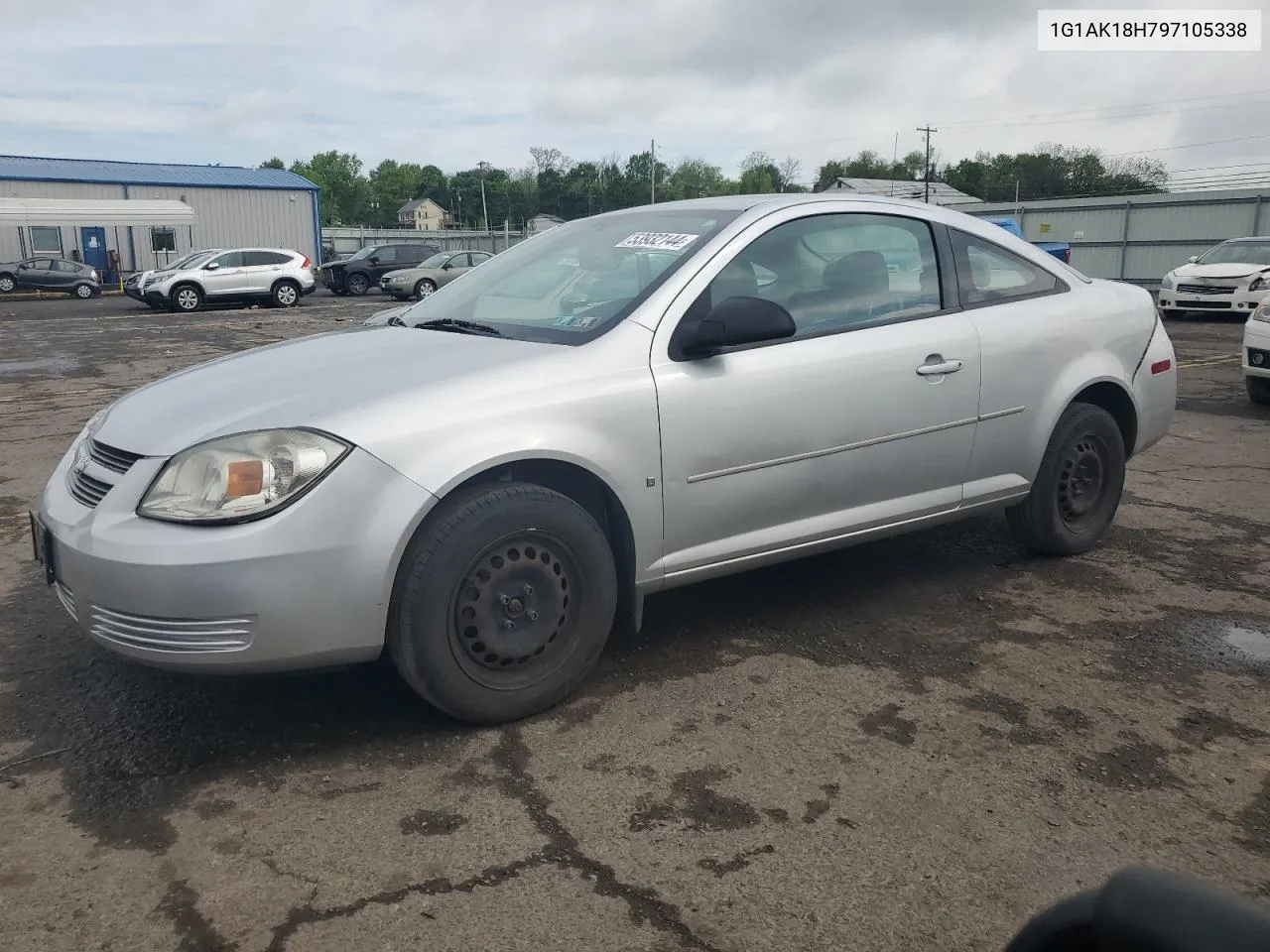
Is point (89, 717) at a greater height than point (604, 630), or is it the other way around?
point (604, 630)

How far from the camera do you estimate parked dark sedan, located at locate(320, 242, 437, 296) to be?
31.3 m

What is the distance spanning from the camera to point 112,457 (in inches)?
122

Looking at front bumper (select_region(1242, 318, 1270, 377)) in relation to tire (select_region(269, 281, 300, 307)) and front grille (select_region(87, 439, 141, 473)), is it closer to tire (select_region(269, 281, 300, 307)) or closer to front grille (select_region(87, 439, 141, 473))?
front grille (select_region(87, 439, 141, 473))

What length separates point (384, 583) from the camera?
2879mm

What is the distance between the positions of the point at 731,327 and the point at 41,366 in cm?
1258

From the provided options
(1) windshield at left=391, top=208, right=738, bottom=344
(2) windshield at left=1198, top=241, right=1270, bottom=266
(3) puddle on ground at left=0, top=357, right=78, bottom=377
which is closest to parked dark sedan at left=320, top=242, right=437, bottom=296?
(3) puddle on ground at left=0, top=357, right=78, bottom=377

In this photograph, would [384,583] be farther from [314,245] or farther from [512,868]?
[314,245]

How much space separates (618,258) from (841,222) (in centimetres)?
85

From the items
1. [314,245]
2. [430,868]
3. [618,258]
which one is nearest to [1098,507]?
[618,258]

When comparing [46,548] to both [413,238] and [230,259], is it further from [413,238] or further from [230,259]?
[413,238]

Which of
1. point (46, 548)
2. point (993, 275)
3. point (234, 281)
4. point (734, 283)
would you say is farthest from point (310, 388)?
point (234, 281)

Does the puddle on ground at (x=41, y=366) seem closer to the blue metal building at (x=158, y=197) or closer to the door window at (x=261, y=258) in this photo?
the door window at (x=261, y=258)

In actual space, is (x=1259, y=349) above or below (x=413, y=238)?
below

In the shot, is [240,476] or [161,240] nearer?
[240,476]
